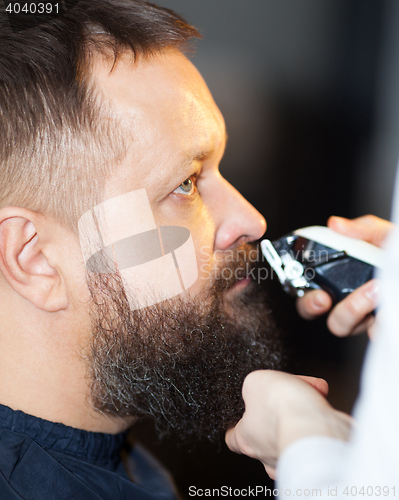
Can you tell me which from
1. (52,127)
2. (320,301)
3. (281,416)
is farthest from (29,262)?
(320,301)

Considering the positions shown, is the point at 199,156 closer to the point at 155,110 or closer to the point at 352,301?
the point at 155,110

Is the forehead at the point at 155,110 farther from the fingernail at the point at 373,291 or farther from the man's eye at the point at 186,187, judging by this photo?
the fingernail at the point at 373,291

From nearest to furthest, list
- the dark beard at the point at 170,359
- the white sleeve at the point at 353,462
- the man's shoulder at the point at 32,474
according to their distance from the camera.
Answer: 1. the white sleeve at the point at 353,462
2. the man's shoulder at the point at 32,474
3. the dark beard at the point at 170,359

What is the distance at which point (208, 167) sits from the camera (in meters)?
0.84

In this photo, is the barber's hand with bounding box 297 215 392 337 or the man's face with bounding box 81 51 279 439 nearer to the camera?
the man's face with bounding box 81 51 279 439

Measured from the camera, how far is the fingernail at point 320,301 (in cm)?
94

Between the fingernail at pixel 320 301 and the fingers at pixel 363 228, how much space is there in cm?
15

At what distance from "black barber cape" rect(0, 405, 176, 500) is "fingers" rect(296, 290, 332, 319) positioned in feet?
1.67

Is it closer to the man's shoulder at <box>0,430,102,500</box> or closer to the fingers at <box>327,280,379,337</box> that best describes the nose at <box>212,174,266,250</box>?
the fingers at <box>327,280,379,337</box>

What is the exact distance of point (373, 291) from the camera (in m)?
0.85

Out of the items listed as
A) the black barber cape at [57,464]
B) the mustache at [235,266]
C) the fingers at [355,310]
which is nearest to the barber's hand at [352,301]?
the fingers at [355,310]

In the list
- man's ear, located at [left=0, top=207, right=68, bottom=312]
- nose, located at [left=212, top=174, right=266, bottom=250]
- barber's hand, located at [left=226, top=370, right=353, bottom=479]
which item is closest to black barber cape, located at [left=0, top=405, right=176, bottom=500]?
man's ear, located at [left=0, top=207, right=68, bottom=312]

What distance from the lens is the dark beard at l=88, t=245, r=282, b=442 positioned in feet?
2.55

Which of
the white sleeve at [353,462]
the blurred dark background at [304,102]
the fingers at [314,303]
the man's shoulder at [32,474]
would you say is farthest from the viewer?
the blurred dark background at [304,102]
